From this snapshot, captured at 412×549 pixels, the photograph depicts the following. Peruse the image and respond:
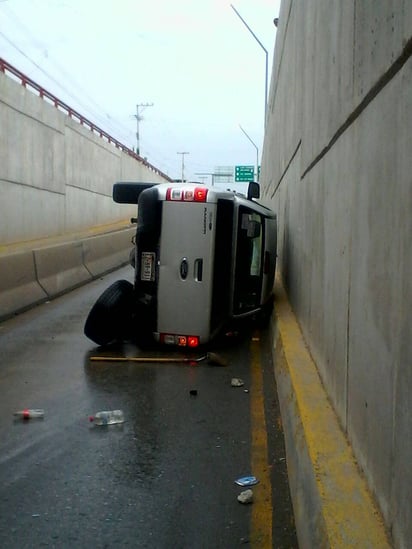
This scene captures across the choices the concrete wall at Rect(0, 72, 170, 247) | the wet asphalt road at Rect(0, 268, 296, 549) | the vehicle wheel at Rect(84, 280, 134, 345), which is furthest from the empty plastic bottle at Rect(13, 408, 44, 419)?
the concrete wall at Rect(0, 72, 170, 247)

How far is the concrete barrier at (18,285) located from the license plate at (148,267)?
3.78 m

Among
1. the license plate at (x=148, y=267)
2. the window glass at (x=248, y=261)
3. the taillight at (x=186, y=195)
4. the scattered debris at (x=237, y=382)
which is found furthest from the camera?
the window glass at (x=248, y=261)

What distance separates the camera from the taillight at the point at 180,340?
8.91 m

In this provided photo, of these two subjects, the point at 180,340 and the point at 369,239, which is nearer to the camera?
the point at 369,239

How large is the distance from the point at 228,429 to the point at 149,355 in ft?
10.8

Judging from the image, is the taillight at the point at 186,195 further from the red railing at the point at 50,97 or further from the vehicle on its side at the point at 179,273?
the red railing at the point at 50,97

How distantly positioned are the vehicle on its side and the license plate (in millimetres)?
14

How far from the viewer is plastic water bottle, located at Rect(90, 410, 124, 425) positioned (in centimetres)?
601

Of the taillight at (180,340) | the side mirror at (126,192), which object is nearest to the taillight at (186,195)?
the taillight at (180,340)

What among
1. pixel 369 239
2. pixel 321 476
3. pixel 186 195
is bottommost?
pixel 321 476

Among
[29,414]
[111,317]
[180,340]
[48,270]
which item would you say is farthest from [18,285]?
[29,414]

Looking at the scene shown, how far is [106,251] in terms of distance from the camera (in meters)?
20.2

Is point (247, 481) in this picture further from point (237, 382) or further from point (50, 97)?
point (50, 97)

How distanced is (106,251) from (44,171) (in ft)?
11.9
